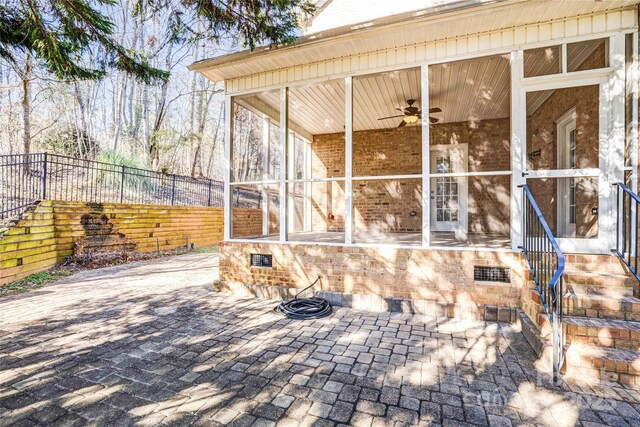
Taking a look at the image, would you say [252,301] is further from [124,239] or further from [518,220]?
[124,239]

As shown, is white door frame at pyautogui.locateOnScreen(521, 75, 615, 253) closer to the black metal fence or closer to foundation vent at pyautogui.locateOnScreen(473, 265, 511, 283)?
foundation vent at pyautogui.locateOnScreen(473, 265, 511, 283)

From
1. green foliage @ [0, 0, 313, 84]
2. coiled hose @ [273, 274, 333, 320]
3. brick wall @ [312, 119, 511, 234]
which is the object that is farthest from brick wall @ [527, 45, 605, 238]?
green foliage @ [0, 0, 313, 84]

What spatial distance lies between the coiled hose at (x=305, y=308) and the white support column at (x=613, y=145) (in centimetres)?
318

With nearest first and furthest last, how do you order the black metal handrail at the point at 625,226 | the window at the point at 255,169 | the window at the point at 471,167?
the black metal handrail at the point at 625,226 → the window at the point at 255,169 → the window at the point at 471,167

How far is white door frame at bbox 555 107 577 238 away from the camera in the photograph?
5.09 meters

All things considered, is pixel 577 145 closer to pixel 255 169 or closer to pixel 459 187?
pixel 459 187

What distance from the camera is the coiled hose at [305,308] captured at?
3576mm

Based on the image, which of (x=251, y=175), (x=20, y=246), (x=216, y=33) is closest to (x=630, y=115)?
(x=216, y=33)

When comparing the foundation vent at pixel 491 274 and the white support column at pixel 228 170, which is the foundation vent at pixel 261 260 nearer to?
the white support column at pixel 228 170

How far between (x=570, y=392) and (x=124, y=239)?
28.5 ft

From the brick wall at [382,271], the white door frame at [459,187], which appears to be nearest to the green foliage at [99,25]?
the brick wall at [382,271]

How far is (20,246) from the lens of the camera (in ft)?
17.0

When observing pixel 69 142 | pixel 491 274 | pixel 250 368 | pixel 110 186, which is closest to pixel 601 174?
pixel 491 274

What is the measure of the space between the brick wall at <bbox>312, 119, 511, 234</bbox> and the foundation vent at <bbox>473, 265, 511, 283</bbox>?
381 cm
